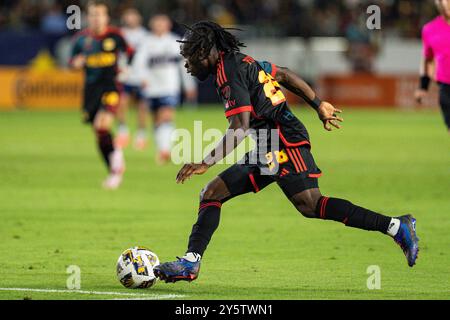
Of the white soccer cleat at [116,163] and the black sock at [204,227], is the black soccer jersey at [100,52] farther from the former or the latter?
the black sock at [204,227]

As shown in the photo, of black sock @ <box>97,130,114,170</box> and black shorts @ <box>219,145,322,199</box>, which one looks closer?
black shorts @ <box>219,145,322,199</box>

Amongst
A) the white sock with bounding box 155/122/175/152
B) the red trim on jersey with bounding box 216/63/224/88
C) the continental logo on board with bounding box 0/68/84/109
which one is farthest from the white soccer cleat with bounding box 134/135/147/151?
the red trim on jersey with bounding box 216/63/224/88

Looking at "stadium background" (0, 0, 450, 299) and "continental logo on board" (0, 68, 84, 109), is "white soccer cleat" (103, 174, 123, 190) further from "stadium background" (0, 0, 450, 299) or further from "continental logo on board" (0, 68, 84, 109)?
"continental logo on board" (0, 68, 84, 109)

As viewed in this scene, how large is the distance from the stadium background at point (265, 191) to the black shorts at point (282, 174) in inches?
31.6

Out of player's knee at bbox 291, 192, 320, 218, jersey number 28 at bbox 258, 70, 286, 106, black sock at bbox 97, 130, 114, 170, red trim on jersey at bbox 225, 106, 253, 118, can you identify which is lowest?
black sock at bbox 97, 130, 114, 170

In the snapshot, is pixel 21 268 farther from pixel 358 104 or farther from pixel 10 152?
pixel 358 104

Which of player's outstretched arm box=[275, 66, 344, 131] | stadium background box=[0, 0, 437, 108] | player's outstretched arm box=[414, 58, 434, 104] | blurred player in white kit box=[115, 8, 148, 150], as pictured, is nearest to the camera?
player's outstretched arm box=[275, 66, 344, 131]

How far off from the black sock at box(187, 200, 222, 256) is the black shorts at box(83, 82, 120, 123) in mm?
8206

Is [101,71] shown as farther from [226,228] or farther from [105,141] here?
[226,228]

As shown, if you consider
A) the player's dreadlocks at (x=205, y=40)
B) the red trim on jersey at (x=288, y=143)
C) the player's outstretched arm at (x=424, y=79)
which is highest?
the player's dreadlocks at (x=205, y=40)

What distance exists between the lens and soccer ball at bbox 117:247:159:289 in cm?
872

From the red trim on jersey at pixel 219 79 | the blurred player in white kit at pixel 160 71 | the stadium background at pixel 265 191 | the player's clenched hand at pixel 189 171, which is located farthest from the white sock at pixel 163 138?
the player's clenched hand at pixel 189 171

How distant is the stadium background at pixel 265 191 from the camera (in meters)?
9.52
